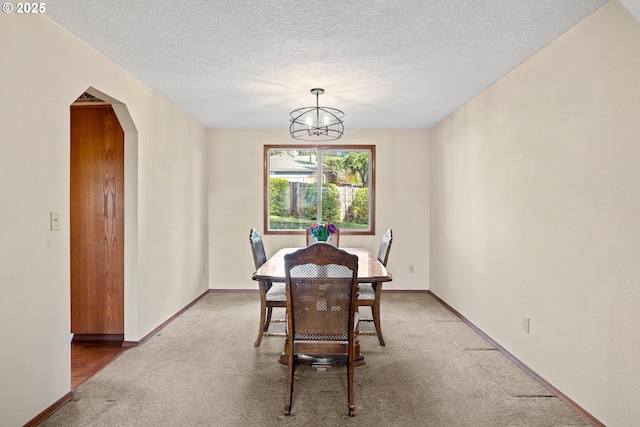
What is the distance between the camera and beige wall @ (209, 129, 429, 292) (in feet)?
17.7

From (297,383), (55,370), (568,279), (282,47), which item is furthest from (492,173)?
(55,370)

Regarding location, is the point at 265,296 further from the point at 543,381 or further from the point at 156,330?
the point at 543,381

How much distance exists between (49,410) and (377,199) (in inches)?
168

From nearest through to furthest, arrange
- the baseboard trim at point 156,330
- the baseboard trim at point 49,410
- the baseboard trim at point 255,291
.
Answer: the baseboard trim at point 49,410 < the baseboard trim at point 156,330 < the baseboard trim at point 255,291

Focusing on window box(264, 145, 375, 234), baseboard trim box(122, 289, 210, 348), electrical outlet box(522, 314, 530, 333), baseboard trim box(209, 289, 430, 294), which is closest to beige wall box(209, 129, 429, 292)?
baseboard trim box(209, 289, 430, 294)

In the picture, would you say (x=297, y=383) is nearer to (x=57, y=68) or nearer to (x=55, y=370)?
(x=55, y=370)

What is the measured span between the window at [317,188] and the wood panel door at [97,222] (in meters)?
2.33

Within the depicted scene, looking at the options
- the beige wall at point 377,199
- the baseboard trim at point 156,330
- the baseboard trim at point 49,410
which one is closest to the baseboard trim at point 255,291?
the beige wall at point 377,199

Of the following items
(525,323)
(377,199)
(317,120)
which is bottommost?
(525,323)

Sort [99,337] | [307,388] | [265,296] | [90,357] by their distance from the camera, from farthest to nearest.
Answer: [99,337], [265,296], [90,357], [307,388]

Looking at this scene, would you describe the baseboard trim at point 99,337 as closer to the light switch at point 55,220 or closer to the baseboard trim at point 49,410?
the baseboard trim at point 49,410

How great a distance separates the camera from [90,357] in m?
3.08

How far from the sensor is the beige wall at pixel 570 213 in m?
1.95

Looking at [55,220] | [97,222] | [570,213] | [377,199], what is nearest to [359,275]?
[570,213]
